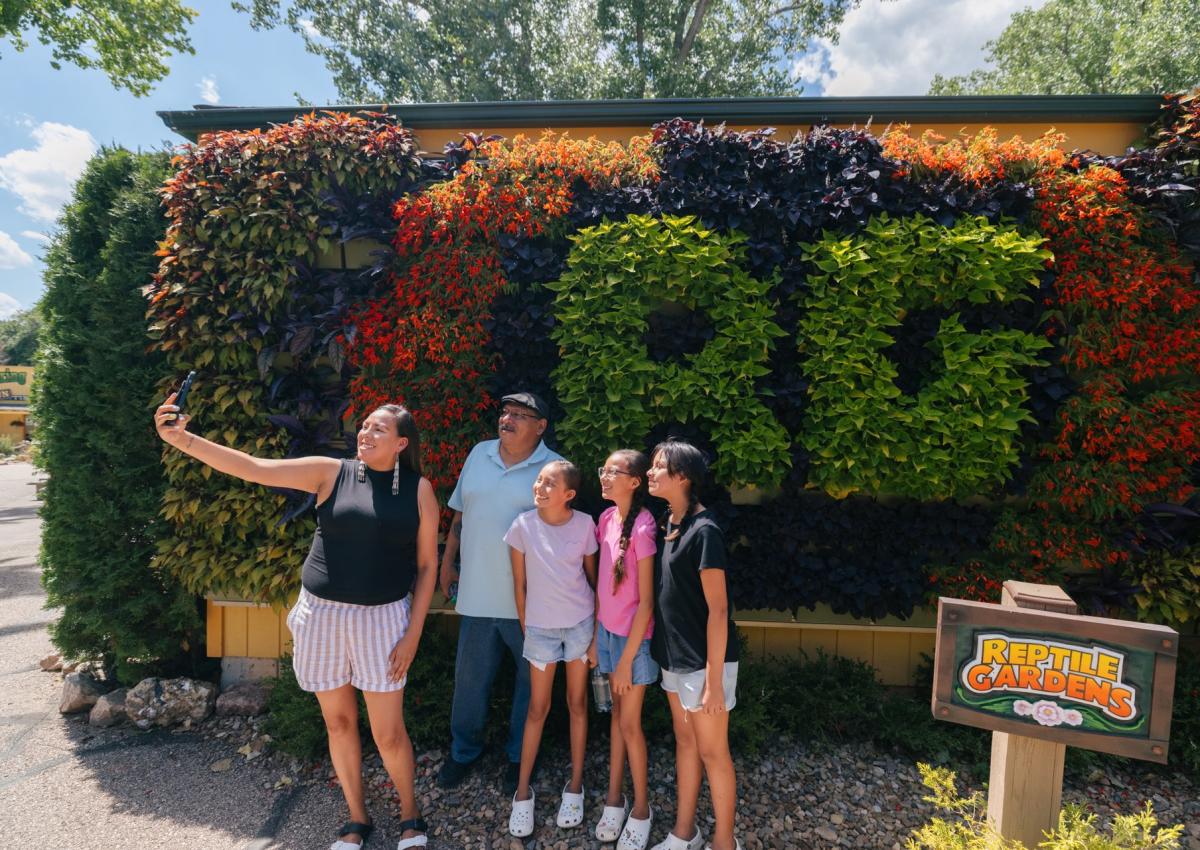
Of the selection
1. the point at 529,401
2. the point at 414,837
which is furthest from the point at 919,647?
the point at 414,837

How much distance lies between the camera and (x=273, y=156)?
3.54 meters

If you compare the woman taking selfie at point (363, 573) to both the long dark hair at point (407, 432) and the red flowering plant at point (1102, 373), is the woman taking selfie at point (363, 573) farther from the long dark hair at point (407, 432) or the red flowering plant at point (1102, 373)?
the red flowering plant at point (1102, 373)

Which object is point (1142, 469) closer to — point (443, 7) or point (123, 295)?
point (123, 295)

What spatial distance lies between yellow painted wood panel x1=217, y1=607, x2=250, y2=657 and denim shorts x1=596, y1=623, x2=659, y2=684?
2.58 m

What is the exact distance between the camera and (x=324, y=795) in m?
2.98

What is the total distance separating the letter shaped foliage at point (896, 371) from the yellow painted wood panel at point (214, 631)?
151 inches

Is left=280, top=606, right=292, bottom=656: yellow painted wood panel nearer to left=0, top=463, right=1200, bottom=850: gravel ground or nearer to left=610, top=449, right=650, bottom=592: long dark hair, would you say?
left=0, top=463, right=1200, bottom=850: gravel ground

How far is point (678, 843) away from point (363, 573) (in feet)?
5.60

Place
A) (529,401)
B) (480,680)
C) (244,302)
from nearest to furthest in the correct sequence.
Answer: (529,401) < (480,680) < (244,302)

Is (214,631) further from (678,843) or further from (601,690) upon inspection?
(678,843)

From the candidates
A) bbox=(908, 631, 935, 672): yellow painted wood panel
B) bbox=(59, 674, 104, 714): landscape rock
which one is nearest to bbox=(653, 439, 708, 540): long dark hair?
bbox=(908, 631, 935, 672): yellow painted wood panel

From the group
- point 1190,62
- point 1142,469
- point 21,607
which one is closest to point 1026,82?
point 1190,62

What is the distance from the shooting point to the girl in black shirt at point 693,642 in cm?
226

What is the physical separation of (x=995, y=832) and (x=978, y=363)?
219 centimetres
